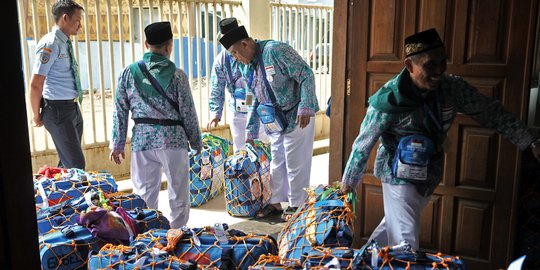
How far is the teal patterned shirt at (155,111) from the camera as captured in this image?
3258 mm

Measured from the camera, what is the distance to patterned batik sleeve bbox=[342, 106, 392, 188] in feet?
7.85

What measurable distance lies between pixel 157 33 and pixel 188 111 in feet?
1.81

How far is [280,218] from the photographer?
13.9 ft

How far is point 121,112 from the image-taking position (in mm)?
3355

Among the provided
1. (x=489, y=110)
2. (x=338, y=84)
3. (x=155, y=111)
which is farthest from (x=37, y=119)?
(x=489, y=110)

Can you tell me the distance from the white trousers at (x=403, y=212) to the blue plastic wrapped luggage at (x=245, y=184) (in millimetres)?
1876

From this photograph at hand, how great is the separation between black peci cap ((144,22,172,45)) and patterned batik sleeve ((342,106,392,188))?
1.52 metres

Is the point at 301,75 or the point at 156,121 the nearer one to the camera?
the point at 156,121

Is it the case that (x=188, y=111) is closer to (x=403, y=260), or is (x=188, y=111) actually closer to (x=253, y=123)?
(x=253, y=123)

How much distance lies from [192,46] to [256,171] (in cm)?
254

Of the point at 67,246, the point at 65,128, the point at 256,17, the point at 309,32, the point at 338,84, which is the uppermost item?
the point at 256,17

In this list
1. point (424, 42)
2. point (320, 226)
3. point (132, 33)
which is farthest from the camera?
point (132, 33)

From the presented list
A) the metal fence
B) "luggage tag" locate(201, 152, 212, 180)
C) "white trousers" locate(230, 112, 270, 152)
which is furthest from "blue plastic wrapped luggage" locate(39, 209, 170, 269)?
the metal fence

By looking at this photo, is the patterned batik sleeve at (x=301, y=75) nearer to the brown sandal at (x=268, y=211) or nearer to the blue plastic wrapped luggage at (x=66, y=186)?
the brown sandal at (x=268, y=211)
